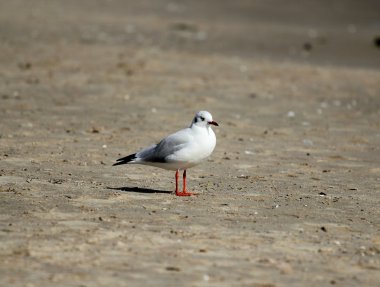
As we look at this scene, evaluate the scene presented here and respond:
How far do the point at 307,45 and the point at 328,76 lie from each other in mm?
4087

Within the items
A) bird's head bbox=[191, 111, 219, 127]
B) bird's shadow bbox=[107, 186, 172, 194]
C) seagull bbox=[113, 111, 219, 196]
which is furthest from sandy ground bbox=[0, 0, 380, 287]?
bird's head bbox=[191, 111, 219, 127]

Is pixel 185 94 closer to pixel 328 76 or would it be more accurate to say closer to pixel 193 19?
pixel 328 76

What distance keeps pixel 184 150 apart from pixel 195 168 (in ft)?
6.21

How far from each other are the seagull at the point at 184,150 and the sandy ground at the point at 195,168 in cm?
34

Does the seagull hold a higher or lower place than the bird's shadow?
higher

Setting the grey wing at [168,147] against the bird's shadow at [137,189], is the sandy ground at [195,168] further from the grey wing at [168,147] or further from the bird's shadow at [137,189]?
the grey wing at [168,147]

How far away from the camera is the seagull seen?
9.45 m

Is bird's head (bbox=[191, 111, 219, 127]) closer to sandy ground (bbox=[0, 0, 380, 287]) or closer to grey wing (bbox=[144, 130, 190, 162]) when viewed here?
grey wing (bbox=[144, 130, 190, 162])

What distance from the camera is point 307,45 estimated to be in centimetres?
2350

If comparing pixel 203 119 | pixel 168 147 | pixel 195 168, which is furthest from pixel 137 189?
pixel 195 168

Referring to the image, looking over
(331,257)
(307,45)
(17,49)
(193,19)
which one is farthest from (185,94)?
(193,19)

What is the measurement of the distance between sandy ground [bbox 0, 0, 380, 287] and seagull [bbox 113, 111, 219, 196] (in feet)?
1.13

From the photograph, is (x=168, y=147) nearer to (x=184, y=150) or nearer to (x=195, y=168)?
(x=184, y=150)

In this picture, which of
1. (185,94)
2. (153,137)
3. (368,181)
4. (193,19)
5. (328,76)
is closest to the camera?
(368,181)
